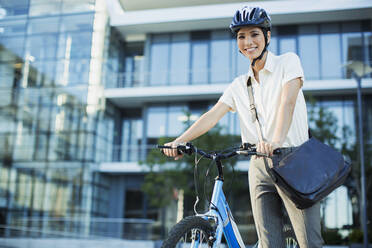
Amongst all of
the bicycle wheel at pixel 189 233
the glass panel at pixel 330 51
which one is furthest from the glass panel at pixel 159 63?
the bicycle wheel at pixel 189 233

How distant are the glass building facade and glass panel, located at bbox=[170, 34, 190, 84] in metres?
0.04

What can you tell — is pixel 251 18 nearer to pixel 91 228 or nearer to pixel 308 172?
pixel 308 172

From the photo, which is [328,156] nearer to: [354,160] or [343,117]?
[354,160]

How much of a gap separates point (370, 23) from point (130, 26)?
32.5 feet

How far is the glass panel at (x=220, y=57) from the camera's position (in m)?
18.2

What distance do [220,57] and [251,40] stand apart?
16.2 metres

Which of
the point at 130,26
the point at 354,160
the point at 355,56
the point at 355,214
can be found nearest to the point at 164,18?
the point at 130,26

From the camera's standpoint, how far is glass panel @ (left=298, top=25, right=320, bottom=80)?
17516 mm

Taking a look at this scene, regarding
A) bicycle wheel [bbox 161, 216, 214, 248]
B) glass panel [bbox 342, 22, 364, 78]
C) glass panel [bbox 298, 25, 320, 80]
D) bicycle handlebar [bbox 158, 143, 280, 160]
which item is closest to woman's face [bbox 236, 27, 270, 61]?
bicycle handlebar [bbox 158, 143, 280, 160]

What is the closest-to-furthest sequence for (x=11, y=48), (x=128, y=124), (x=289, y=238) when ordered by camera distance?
1. (x=289, y=238)
2. (x=11, y=48)
3. (x=128, y=124)

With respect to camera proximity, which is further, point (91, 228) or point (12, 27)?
point (91, 228)

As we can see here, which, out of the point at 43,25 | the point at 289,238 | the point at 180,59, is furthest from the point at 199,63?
the point at 289,238

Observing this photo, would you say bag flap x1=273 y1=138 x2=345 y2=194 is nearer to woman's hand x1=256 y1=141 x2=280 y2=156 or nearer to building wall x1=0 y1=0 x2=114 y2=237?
woman's hand x1=256 y1=141 x2=280 y2=156

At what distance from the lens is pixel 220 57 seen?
60.4 feet
